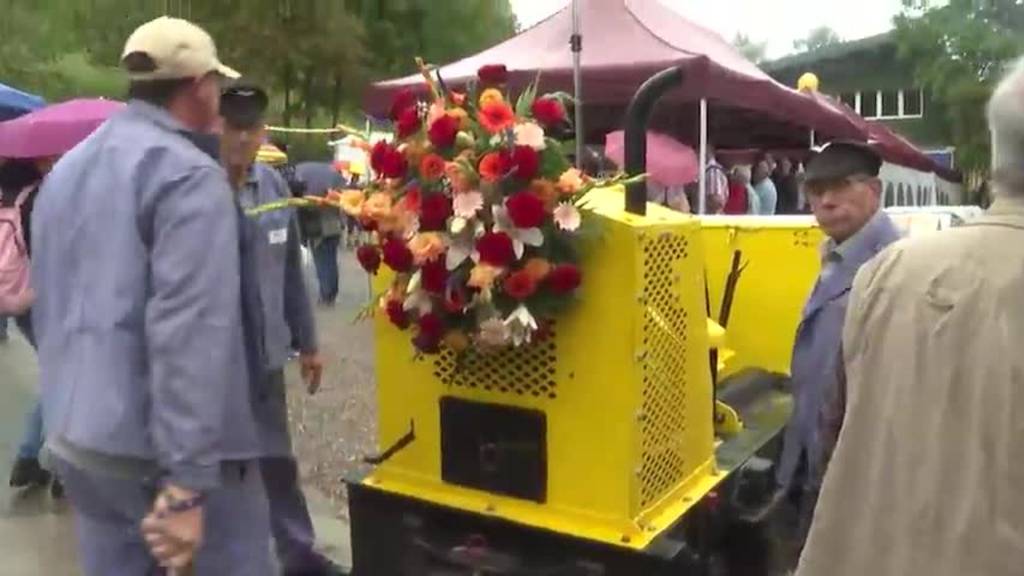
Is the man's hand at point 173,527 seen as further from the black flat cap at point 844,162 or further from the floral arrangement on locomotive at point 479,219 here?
the black flat cap at point 844,162

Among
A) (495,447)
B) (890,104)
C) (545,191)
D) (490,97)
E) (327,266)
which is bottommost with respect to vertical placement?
(327,266)

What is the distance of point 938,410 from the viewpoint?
6.59 feet

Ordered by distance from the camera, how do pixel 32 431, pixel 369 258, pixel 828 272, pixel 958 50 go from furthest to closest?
pixel 958 50, pixel 32 431, pixel 828 272, pixel 369 258

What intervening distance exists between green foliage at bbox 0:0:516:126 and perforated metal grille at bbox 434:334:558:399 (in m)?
20.3

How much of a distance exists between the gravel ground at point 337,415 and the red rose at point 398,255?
92 cm

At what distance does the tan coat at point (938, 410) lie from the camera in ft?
6.39

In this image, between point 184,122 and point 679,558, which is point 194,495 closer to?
point 184,122

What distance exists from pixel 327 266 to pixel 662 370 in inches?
379

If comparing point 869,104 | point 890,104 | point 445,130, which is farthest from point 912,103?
point 445,130

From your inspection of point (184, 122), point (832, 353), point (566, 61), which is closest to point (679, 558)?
point (832, 353)

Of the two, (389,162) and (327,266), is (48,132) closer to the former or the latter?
(389,162)

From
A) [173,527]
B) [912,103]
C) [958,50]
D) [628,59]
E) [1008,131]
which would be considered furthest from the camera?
[912,103]

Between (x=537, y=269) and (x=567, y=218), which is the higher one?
(x=567, y=218)

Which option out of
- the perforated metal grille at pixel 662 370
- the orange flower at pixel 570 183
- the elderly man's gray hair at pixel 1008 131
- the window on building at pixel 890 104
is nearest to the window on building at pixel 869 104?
the window on building at pixel 890 104
